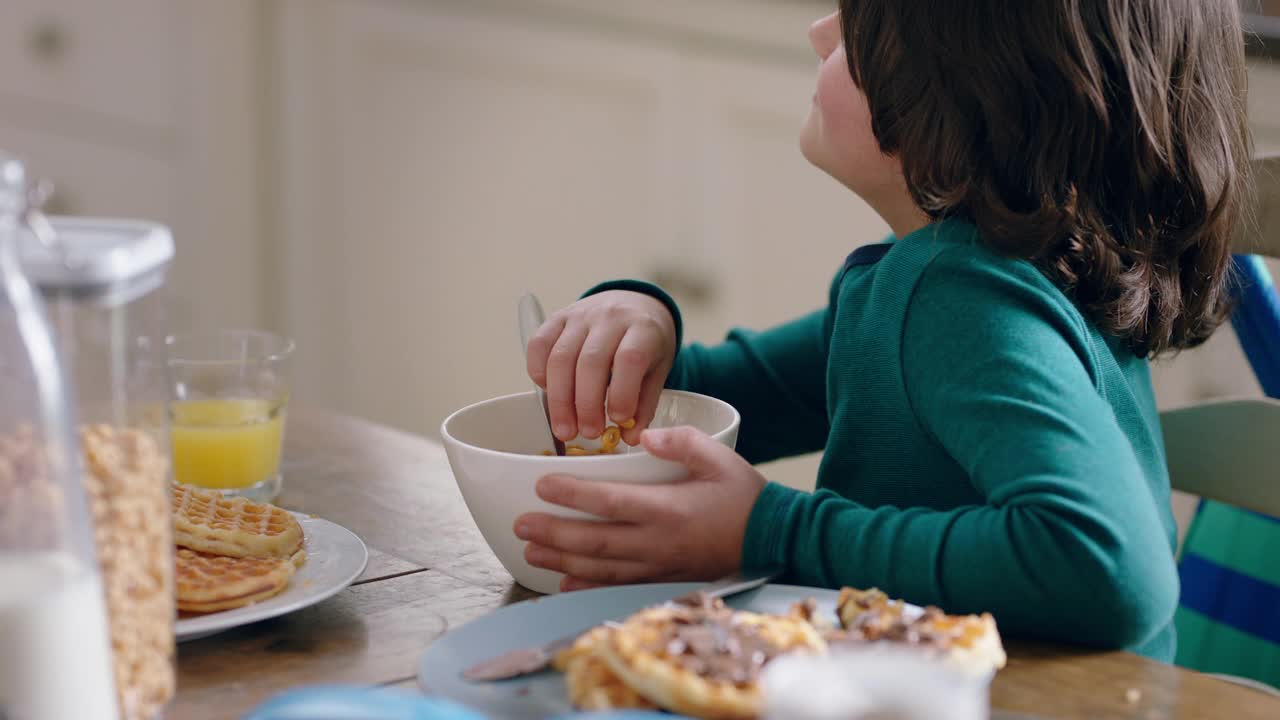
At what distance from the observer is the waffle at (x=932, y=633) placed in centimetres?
57

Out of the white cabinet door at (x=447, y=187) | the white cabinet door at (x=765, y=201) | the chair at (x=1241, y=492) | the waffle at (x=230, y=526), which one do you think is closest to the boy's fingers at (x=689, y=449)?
the waffle at (x=230, y=526)

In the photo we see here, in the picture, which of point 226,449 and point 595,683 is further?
point 226,449

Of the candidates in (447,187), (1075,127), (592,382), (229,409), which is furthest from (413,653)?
(447,187)

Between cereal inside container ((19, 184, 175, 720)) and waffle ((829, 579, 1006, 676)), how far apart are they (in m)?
0.30

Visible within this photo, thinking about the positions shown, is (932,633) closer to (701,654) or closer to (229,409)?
(701,654)

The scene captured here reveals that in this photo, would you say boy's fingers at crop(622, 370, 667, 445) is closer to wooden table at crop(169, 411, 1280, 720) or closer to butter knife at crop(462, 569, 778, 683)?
wooden table at crop(169, 411, 1280, 720)

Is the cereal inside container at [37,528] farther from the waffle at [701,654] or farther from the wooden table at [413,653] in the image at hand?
the waffle at [701,654]

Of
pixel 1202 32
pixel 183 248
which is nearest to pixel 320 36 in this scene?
pixel 183 248

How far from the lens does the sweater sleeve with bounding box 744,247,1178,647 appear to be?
0.70 metres

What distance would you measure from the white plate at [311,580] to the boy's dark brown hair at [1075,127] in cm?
46

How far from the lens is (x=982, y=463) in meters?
0.76

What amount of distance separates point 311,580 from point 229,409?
337mm

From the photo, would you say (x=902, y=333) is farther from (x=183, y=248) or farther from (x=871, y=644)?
(x=183, y=248)

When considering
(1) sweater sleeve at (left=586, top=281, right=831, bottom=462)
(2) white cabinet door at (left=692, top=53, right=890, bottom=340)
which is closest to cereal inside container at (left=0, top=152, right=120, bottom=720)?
(1) sweater sleeve at (left=586, top=281, right=831, bottom=462)
